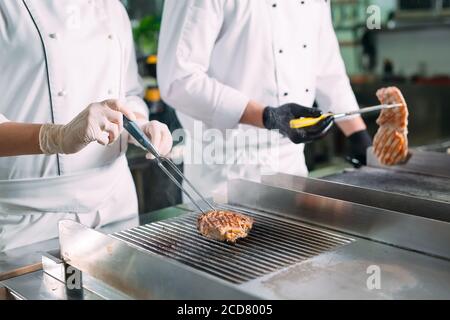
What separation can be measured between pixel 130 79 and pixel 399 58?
4615 millimetres

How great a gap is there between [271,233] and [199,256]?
0.22 meters

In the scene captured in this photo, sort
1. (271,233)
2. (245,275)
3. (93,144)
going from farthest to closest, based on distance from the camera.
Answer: (93,144), (271,233), (245,275)

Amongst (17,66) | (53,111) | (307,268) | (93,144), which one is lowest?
(307,268)

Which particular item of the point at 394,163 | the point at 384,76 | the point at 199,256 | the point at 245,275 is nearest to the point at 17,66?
the point at 199,256

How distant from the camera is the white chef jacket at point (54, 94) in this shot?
152cm

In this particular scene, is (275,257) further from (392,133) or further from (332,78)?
(332,78)

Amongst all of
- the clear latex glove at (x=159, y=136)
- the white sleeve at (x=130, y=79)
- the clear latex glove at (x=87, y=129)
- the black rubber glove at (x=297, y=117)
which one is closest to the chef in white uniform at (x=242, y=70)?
the black rubber glove at (x=297, y=117)

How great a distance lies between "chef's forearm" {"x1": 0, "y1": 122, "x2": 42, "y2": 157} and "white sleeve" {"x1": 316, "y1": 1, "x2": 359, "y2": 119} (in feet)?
4.86

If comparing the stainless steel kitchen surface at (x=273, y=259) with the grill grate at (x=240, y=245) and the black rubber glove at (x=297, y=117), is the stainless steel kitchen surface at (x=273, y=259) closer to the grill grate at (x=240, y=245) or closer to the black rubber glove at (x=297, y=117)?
the grill grate at (x=240, y=245)

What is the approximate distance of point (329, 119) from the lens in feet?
6.34

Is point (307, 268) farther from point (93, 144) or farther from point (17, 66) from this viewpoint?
point (17, 66)

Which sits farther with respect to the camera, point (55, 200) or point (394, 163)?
point (394, 163)

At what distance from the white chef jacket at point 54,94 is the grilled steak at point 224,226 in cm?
44

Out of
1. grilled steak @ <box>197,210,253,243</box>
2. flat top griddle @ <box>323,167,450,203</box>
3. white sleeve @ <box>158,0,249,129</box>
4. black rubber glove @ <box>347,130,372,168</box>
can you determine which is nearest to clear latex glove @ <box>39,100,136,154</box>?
grilled steak @ <box>197,210,253,243</box>
